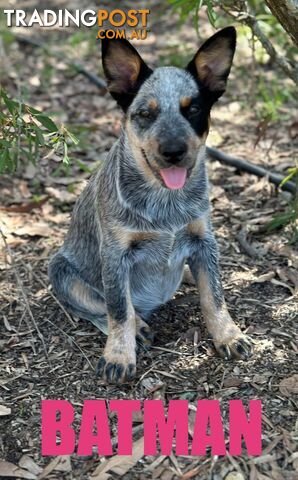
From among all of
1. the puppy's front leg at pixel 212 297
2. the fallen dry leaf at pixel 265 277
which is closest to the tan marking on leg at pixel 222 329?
the puppy's front leg at pixel 212 297

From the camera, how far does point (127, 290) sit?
3773 millimetres

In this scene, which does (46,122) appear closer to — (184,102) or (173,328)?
(184,102)

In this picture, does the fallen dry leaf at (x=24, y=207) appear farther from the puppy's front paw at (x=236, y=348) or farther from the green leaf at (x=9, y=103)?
the puppy's front paw at (x=236, y=348)

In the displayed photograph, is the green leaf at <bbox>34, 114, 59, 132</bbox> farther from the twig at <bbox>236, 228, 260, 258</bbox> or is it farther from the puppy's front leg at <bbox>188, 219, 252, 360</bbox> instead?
the twig at <bbox>236, 228, 260, 258</bbox>

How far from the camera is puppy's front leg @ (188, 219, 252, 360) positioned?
3.78 meters

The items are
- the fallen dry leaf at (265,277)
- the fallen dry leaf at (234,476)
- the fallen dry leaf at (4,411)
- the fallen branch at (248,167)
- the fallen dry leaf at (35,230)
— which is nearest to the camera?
the fallen dry leaf at (234,476)

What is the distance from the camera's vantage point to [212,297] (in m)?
3.89

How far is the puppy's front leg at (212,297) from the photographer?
3.78 m

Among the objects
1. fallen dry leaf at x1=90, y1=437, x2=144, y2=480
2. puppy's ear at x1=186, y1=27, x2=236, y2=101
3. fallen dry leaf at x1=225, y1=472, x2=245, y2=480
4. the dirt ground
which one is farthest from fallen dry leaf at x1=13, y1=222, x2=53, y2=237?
fallen dry leaf at x1=225, y1=472, x2=245, y2=480

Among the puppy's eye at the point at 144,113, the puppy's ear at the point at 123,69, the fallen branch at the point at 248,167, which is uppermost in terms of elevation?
the puppy's ear at the point at 123,69

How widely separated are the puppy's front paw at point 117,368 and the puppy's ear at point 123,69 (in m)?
1.31

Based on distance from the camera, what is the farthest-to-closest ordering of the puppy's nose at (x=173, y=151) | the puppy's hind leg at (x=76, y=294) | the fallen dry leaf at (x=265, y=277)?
the fallen dry leaf at (x=265, y=277), the puppy's hind leg at (x=76, y=294), the puppy's nose at (x=173, y=151)

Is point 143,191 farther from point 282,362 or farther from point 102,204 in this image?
point 282,362

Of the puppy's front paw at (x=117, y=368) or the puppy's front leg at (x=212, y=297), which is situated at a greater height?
the puppy's front leg at (x=212, y=297)
